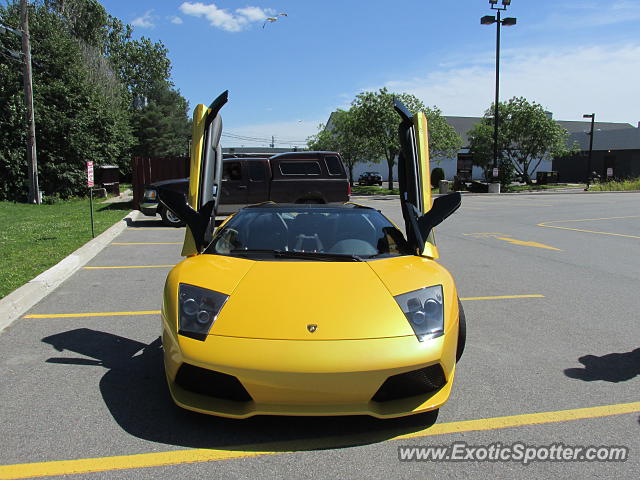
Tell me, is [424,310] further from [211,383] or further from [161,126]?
[161,126]

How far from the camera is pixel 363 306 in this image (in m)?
2.96

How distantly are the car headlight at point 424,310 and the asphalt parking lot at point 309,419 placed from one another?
1.86 ft

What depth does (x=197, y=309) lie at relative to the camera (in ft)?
9.87

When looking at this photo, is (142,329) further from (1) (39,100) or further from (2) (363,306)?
(1) (39,100)

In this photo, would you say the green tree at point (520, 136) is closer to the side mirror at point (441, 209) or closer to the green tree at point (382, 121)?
the green tree at point (382, 121)

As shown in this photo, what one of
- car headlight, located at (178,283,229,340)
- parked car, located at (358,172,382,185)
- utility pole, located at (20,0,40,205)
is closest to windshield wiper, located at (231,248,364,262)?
car headlight, located at (178,283,229,340)

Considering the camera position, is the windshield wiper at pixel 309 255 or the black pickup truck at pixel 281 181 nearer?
the windshield wiper at pixel 309 255

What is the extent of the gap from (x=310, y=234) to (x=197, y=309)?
1.40 metres

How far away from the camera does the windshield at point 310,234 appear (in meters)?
3.93

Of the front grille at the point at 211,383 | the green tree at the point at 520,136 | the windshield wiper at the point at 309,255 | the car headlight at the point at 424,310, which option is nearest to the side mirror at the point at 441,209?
the windshield wiper at the point at 309,255

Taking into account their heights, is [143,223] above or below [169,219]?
below

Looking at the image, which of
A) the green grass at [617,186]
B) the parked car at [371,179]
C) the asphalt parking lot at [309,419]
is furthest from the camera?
the parked car at [371,179]

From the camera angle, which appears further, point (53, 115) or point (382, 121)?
point (382, 121)

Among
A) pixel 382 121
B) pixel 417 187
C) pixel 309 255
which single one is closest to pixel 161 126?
pixel 382 121
